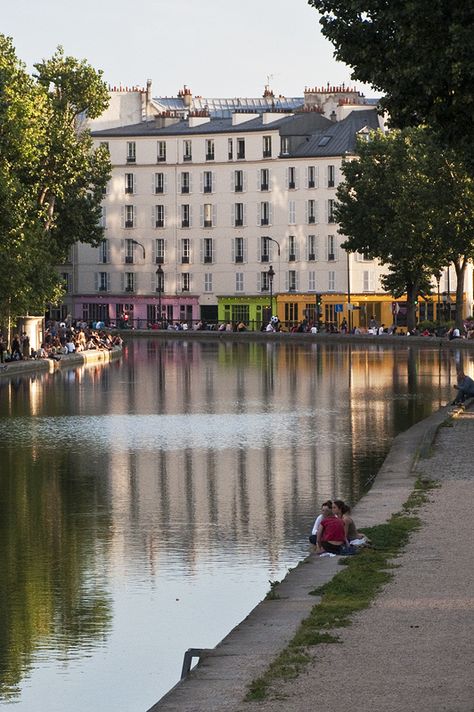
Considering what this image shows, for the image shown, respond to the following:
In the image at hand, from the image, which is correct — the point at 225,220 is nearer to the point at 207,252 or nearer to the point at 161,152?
the point at 207,252

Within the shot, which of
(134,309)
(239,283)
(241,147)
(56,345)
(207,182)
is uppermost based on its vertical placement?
(241,147)

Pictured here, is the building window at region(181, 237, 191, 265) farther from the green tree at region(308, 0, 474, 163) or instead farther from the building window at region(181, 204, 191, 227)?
the green tree at region(308, 0, 474, 163)

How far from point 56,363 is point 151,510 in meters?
56.5

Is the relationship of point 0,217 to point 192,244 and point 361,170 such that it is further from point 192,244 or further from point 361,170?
point 192,244

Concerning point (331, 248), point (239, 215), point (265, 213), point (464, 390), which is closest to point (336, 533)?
point (464, 390)

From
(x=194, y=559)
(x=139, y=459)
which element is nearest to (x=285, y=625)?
(x=194, y=559)

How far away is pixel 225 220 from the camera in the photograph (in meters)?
165

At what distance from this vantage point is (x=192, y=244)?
16638cm

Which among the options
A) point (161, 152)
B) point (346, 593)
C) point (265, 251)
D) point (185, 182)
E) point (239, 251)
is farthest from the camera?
point (161, 152)

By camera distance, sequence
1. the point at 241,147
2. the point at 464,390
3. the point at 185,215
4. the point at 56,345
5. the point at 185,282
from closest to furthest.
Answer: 1. the point at 464,390
2. the point at 56,345
3. the point at 241,147
4. the point at 185,282
5. the point at 185,215

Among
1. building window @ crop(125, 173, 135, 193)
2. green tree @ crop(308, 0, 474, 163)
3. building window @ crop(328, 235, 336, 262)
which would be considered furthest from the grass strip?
building window @ crop(125, 173, 135, 193)

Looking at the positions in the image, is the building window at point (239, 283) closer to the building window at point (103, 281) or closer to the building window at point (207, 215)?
the building window at point (207, 215)

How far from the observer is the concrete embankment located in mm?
73812

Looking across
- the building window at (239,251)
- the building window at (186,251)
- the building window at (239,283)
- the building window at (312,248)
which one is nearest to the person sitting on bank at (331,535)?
the building window at (312,248)
